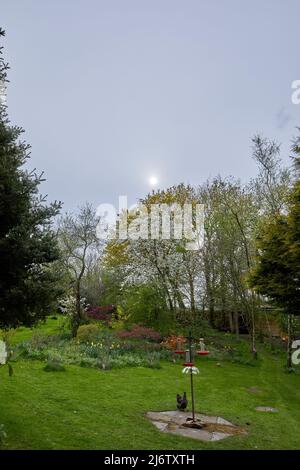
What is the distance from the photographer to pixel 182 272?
2362cm

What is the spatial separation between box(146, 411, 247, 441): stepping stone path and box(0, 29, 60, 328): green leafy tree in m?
3.83

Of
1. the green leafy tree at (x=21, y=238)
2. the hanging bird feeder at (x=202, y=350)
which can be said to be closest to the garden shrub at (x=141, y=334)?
the hanging bird feeder at (x=202, y=350)

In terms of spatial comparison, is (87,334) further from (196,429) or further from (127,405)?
(196,429)

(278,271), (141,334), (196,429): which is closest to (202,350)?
(278,271)

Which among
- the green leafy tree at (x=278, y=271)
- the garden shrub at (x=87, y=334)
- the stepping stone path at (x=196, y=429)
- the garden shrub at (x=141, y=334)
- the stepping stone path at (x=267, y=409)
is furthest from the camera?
the garden shrub at (x=141, y=334)

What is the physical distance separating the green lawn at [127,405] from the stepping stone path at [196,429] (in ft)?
0.84

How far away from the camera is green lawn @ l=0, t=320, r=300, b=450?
6.65m

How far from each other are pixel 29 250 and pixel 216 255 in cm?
1922

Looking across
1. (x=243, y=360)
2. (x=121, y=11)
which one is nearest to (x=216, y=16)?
(x=121, y=11)

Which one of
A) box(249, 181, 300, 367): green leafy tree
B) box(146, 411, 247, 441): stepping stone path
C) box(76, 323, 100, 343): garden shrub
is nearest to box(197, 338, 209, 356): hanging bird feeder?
box(146, 411, 247, 441): stepping stone path

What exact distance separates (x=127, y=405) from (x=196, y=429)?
2.33 m

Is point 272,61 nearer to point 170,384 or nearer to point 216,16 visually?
point 216,16

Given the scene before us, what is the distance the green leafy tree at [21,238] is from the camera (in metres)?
6.16

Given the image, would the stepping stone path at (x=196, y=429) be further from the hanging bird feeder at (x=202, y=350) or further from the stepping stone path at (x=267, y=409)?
the stepping stone path at (x=267, y=409)
